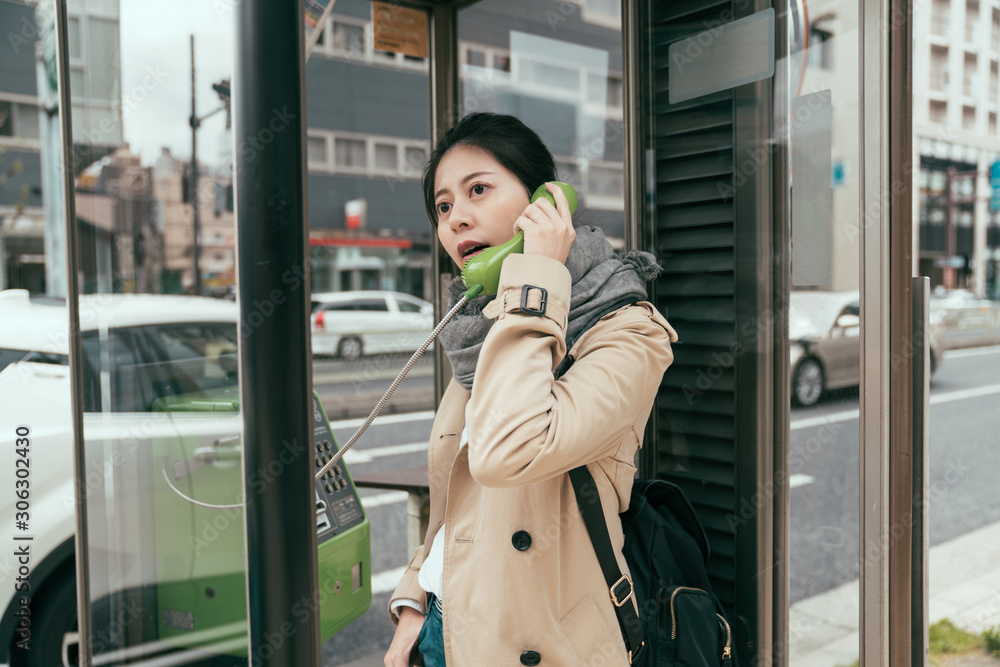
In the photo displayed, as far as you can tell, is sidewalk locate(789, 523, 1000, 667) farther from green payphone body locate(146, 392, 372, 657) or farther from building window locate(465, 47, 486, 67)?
building window locate(465, 47, 486, 67)

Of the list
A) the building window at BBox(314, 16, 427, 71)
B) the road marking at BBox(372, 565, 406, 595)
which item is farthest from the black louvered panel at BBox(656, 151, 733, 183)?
A: the road marking at BBox(372, 565, 406, 595)

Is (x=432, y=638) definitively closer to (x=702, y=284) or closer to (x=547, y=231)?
(x=547, y=231)

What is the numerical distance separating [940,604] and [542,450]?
291cm

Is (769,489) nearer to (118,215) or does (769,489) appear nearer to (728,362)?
(728,362)

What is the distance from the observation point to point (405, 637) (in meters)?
1.24

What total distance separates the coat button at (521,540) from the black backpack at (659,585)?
0.09m

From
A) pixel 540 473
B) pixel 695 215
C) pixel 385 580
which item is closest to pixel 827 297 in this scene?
pixel 695 215

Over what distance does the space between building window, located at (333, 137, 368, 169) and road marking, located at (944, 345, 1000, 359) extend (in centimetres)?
1083

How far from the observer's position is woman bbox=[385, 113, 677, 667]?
936 millimetres

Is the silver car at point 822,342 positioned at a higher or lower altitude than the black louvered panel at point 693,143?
lower

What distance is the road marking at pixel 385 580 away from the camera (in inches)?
141

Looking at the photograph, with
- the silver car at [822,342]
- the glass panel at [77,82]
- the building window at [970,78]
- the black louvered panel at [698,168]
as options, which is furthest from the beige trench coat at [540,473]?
the building window at [970,78]

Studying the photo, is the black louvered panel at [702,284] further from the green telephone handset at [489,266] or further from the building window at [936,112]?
the building window at [936,112]

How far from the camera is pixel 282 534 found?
71 centimetres
